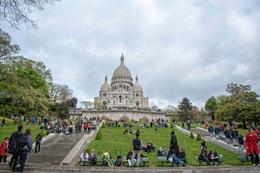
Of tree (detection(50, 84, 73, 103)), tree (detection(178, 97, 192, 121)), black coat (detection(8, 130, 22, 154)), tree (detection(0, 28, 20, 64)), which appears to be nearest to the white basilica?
tree (detection(50, 84, 73, 103))

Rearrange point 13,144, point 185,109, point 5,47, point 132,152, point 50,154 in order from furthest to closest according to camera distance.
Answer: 1. point 185,109
2. point 5,47
3. point 50,154
4. point 132,152
5. point 13,144

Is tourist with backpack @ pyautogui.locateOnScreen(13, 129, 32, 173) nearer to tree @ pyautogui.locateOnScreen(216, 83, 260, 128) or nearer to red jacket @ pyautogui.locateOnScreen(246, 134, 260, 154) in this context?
red jacket @ pyautogui.locateOnScreen(246, 134, 260, 154)

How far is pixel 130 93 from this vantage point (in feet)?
300

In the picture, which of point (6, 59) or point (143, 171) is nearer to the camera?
point (143, 171)

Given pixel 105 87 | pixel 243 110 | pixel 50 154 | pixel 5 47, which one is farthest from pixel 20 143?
pixel 105 87

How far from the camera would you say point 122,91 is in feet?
294

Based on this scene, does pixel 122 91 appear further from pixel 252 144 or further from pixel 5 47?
pixel 252 144

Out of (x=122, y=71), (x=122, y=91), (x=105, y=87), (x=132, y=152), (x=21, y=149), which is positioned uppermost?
(x=122, y=71)

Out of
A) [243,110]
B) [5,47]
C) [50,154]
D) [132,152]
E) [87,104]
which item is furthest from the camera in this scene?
[87,104]

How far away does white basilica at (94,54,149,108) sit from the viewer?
8794cm

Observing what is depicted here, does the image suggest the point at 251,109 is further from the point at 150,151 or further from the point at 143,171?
the point at 143,171

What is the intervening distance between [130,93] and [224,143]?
7392 centimetres

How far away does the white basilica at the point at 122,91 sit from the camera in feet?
289

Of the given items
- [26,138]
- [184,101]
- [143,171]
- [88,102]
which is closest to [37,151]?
[26,138]
